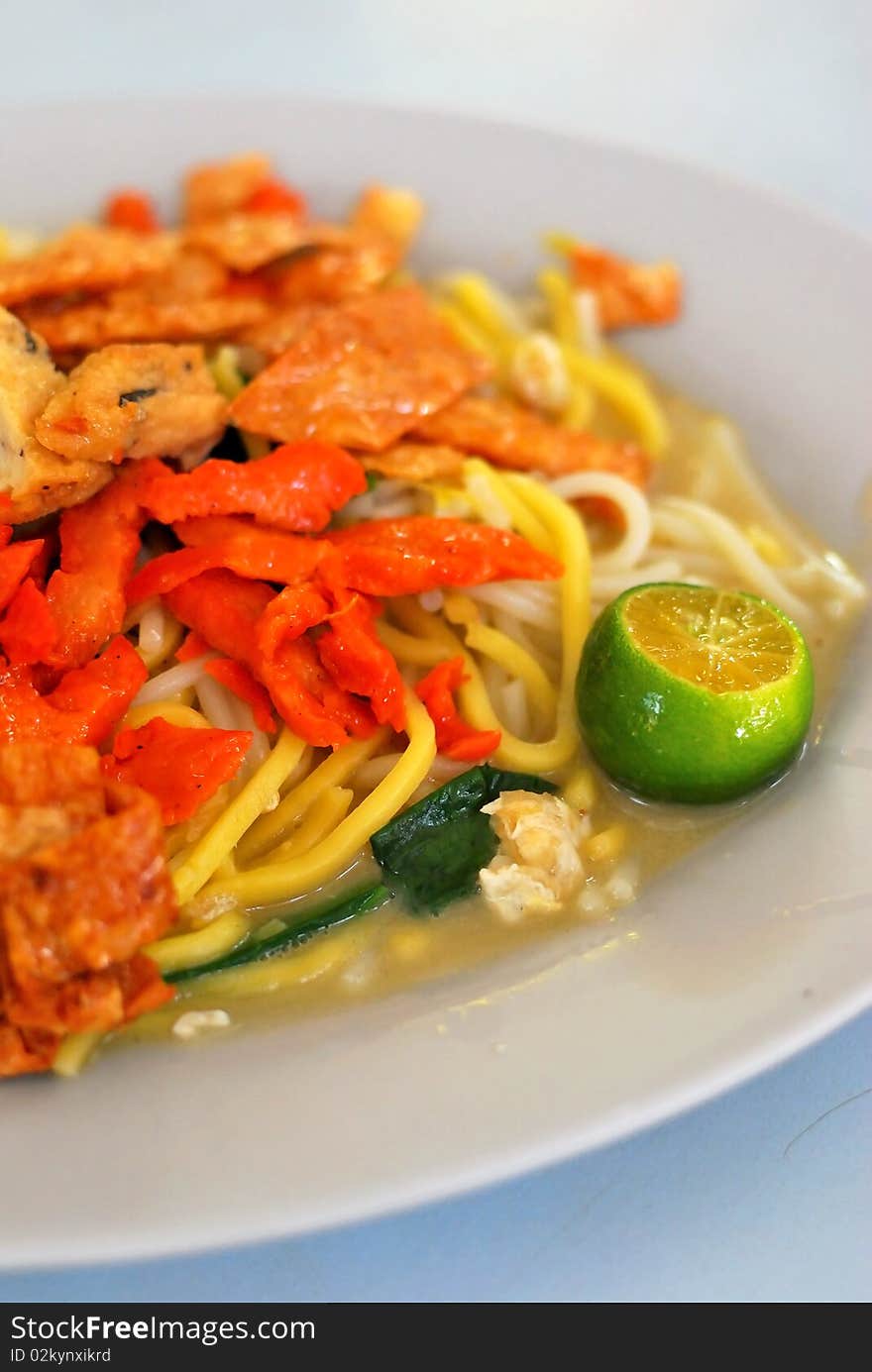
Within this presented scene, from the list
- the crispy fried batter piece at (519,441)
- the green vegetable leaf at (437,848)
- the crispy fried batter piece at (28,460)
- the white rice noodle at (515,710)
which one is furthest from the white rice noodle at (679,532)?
the crispy fried batter piece at (28,460)

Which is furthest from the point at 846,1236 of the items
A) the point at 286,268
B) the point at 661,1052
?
the point at 286,268

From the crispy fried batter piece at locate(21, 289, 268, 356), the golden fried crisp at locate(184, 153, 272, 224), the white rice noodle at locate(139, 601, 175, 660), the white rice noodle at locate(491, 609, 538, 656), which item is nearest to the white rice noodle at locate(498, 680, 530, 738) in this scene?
the white rice noodle at locate(491, 609, 538, 656)

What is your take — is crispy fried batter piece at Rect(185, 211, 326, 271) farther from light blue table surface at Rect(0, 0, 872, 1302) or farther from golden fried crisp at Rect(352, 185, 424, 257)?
light blue table surface at Rect(0, 0, 872, 1302)

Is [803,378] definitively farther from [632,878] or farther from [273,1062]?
[273,1062]

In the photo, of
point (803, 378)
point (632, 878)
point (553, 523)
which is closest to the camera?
point (632, 878)

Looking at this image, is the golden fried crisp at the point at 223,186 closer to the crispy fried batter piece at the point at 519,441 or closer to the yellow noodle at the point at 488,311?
the yellow noodle at the point at 488,311

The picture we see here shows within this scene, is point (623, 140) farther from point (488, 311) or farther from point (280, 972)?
point (280, 972)
